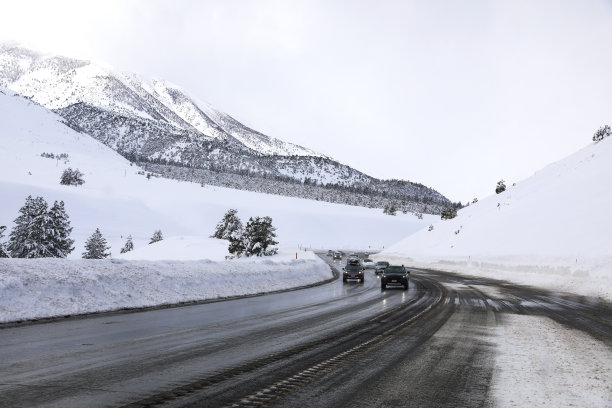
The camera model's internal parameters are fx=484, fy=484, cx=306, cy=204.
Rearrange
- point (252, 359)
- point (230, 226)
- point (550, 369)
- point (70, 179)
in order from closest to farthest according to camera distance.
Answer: point (550, 369)
point (252, 359)
point (230, 226)
point (70, 179)

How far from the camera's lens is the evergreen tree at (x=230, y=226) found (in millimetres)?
63000

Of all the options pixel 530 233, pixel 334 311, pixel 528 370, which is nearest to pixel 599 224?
pixel 530 233

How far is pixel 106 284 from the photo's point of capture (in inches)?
626

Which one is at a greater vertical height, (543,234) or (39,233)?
(543,234)

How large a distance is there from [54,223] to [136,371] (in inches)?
2759

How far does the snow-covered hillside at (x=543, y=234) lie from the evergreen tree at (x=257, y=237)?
74.1ft

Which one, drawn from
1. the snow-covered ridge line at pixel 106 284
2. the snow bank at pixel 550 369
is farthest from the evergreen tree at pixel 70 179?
the snow bank at pixel 550 369

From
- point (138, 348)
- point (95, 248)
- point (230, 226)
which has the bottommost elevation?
point (138, 348)

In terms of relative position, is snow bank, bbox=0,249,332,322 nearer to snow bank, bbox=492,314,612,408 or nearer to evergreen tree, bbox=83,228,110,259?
snow bank, bbox=492,314,612,408

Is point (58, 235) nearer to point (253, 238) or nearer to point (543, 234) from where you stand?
point (253, 238)

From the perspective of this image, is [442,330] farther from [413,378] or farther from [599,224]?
[599,224]

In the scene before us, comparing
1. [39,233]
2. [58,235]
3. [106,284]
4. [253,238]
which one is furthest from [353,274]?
[58,235]

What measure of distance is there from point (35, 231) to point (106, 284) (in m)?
59.0

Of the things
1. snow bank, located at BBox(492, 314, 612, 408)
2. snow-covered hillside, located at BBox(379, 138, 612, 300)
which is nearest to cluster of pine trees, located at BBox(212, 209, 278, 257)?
snow-covered hillside, located at BBox(379, 138, 612, 300)
